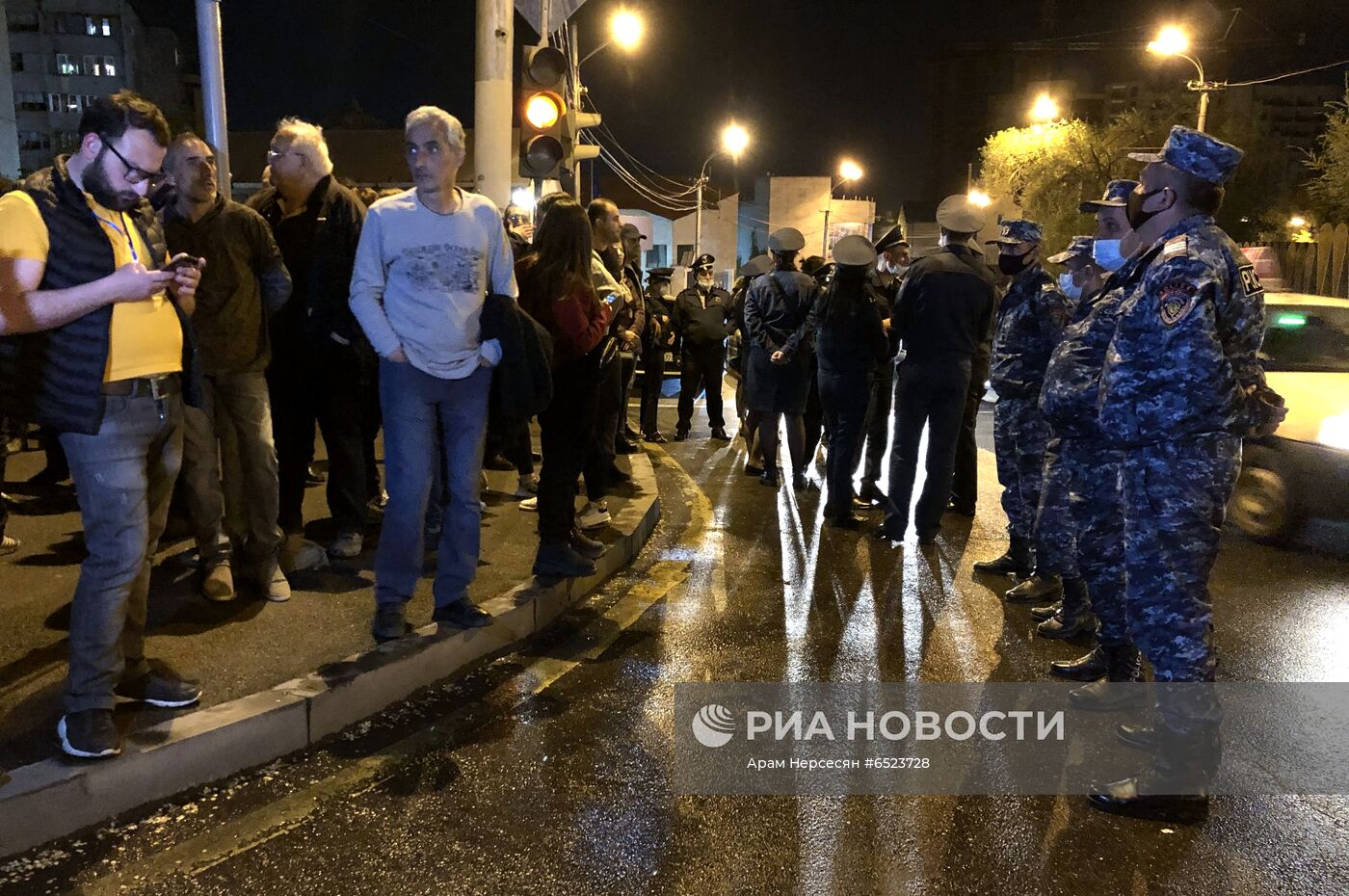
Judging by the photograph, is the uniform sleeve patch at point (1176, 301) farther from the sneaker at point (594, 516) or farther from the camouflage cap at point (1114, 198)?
the sneaker at point (594, 516)

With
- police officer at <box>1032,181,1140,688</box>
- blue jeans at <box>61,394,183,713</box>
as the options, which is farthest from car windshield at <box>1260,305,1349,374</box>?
blue jeans at <box>61,394,183,713</box>

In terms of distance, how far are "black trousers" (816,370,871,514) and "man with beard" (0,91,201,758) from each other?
4.90 metres

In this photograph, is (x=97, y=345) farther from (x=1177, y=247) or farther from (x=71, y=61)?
(x=71, y=61)

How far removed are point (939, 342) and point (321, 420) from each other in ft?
12.6

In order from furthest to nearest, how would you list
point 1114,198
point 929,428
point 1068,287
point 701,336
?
point 701,336 < point 929,428 < point 1068,287 < point 1114,198

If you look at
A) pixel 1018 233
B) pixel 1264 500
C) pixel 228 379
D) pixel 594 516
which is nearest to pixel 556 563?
pixel 594 516

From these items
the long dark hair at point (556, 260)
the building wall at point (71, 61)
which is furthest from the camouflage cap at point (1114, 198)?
the building wall at point (71, 61)

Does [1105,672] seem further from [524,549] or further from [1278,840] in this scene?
[524,549]

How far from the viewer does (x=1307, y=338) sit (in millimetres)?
7816

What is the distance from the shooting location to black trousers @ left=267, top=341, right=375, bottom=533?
17.1ft

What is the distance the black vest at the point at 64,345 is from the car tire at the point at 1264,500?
6746 mm

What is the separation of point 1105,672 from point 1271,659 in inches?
40.1

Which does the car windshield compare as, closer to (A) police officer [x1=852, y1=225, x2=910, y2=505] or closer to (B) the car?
(B) the car

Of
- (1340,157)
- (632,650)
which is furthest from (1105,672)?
(1340,157)
